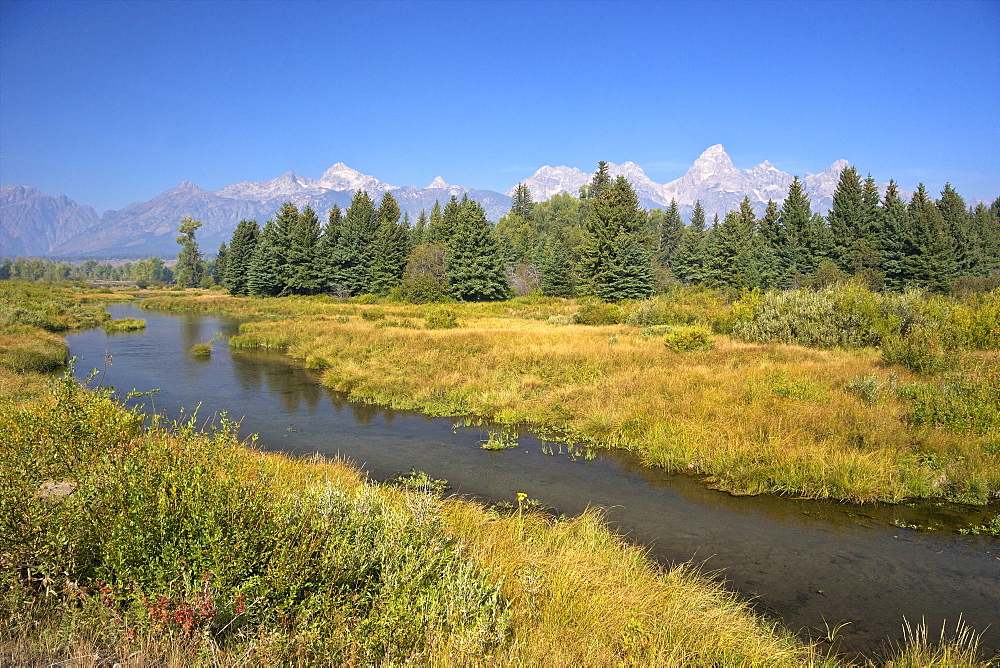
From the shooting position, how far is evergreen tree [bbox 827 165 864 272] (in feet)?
190

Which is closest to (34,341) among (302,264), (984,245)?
(302,264)

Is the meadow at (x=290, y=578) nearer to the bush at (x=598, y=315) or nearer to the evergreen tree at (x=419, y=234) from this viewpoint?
the bush at (x=598, y=315)

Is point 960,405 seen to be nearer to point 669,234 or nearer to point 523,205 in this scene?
point 669,234

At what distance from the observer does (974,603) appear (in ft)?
20.5

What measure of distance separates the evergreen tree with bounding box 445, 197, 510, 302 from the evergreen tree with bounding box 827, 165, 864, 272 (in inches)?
1426

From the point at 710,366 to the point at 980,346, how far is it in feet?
26.8

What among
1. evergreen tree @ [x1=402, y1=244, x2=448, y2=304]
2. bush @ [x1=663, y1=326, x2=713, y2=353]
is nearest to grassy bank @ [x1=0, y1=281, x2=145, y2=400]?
bush @ [x1=663, y1=326, x2=713, y2=353]

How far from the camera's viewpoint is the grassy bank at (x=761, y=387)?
31.9ft

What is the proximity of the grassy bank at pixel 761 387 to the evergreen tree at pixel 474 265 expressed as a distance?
2922 centimetres

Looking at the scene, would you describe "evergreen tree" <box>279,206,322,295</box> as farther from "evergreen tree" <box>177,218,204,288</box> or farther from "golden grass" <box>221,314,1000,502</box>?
"evergreen tree" <box>177,218,204,288</box>

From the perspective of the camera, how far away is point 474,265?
55406mm

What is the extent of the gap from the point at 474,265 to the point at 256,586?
52.6m

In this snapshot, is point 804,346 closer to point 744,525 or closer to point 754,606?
point 744,525

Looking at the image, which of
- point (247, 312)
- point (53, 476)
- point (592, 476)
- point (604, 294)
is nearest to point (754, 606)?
point (592, 476)
